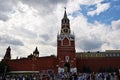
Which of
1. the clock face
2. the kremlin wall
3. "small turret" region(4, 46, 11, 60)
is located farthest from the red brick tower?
"small turret" region(4, 46, 11, 60)

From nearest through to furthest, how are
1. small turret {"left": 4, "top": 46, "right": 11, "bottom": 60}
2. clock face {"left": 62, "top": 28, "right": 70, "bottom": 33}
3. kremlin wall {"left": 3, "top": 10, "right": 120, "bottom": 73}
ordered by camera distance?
1. kremlin wall {"left": 3, "top": 10, "right": 120, "bottom": 73}
2. clock face {"left": 62, "top": 28, "right": 70, "bottom": 33}
3. small turret {"left": 4, "top": 46, "right": 11, "bottom": 60}

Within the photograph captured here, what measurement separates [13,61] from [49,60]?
1277 centimetres

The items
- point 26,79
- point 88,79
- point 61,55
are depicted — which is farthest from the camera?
point 61,55

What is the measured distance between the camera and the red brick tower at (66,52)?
64.5m

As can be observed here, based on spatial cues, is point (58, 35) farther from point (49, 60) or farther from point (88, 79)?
point (88, 79)

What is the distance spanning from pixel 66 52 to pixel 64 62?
111 inches

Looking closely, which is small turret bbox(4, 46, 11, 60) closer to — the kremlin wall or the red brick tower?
the kremlin wall

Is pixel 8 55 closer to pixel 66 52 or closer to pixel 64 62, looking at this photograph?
pixel 66 52

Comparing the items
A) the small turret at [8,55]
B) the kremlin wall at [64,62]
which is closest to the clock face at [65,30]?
the kremlin wall at [64,62]

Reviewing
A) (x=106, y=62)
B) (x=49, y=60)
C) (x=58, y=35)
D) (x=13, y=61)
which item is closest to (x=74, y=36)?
(x=58, y=35)

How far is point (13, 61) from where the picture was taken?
7394 centimetres

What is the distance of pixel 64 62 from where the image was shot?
64.6 meters

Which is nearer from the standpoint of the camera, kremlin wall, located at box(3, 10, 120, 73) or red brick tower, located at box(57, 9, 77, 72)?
red brick tower, located at box(57, 9, 77, 72)

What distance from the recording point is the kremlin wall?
6494cm
